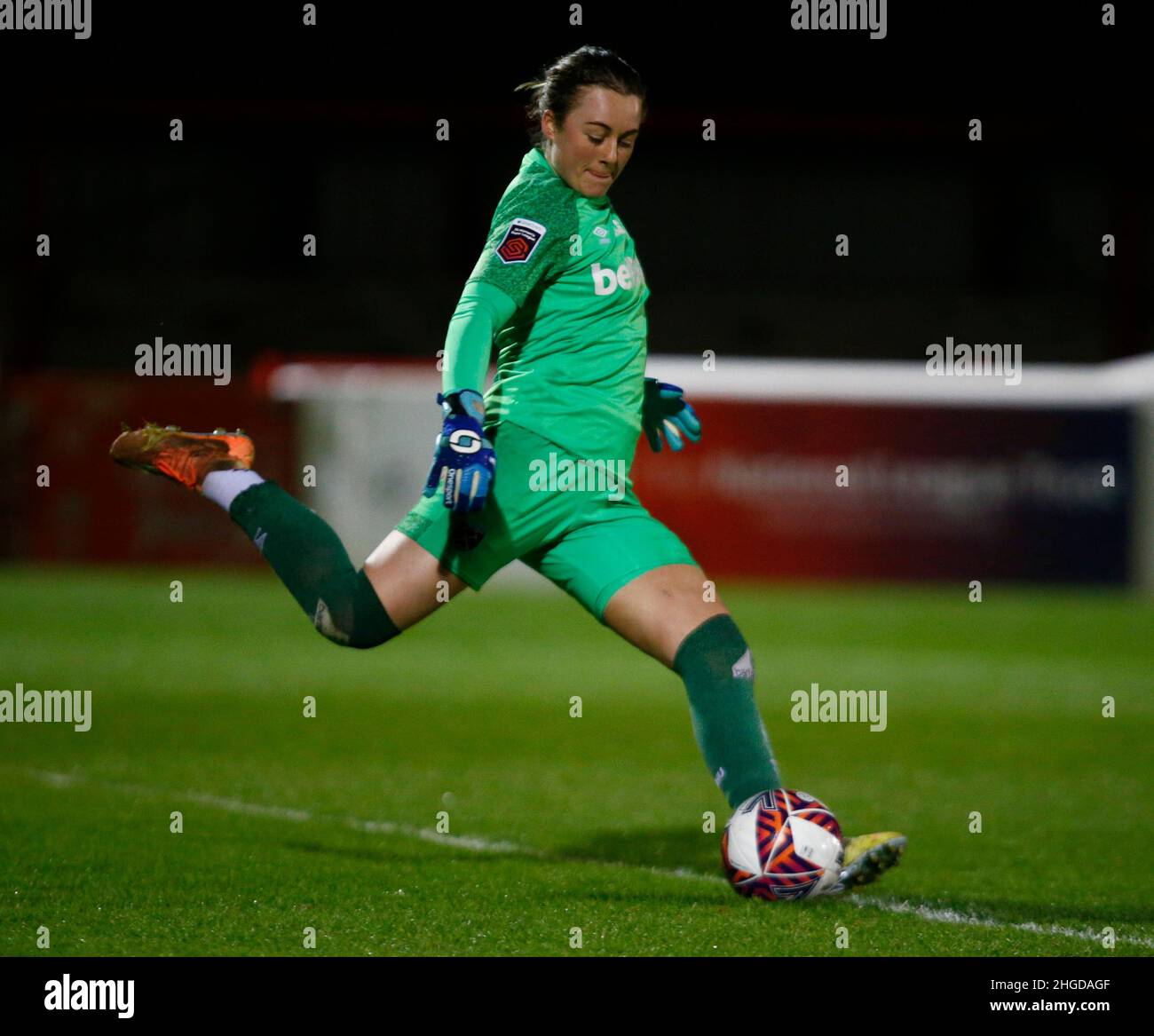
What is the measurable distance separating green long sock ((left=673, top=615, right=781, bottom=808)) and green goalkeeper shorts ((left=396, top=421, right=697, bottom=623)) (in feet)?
0.81

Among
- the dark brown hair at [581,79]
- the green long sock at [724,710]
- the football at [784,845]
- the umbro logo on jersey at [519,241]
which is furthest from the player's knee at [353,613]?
the dark brown hair at [581,79]

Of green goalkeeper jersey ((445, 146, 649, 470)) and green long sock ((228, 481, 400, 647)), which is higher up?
green goalkeeper jersey ((445, 146, 649, 470))

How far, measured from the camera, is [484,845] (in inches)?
197

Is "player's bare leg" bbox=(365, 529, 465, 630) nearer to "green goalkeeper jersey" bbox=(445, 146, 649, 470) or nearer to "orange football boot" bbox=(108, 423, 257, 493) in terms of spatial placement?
"green goalkeeper jersey" bbox=(445, 146, 649, 470)

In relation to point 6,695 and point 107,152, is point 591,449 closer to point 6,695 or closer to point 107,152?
point 6,695

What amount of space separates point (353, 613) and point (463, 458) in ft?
2.05

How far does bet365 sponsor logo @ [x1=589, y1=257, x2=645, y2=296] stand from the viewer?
14.1 ft

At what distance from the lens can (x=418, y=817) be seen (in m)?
5.49

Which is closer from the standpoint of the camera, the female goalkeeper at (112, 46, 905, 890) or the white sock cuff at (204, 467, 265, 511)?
the female goalkeeper at (112, 46, 905, 890)

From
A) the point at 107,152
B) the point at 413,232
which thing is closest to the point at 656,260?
the point at 413,232

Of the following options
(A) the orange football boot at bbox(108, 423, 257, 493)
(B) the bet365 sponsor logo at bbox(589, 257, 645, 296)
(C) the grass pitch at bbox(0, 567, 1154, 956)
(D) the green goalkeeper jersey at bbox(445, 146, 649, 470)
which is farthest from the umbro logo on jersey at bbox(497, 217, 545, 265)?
(C) the grass pitch at bbox(0, 567, 1154, 956)

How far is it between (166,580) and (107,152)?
11763 mm

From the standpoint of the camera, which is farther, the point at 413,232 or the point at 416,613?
the point at 413,232
